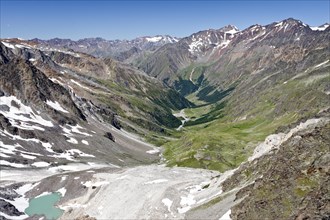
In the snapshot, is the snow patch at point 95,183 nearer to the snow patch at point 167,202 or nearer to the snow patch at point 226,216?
the snow patch at point 167,202

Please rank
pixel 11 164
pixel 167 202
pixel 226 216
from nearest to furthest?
pixel 226 216 < pixel 167 202 < pixel 11 164

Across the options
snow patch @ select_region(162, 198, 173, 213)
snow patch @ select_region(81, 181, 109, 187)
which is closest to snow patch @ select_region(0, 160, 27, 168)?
snow patch @ select_region(81, 181, 109, 187)

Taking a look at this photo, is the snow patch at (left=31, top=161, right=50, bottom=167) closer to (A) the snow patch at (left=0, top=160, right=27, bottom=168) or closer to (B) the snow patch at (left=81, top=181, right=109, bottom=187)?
(A) the snow patch at (left=0, top=160, right=27, bottom=168)

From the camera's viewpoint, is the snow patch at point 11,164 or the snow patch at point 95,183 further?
the snow patch at point 11,164

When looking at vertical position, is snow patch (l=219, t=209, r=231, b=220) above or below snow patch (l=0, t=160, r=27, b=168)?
above

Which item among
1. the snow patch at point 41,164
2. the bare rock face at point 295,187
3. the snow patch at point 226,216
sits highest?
the bare rock face at point 295,187

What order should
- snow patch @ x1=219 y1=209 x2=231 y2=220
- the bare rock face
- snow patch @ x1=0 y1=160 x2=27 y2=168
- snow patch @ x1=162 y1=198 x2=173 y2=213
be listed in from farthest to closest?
1. snow patch @ x1=0 y1=160 x2=27 y2=168
2. snow patch @ x1=162 y1=198 x2=173 y2=213
3. snow patch @ x1=219 y1=209 x2=231 y2=220
4. the bare rock face

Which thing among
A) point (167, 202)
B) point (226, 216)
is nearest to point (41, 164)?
point (167, 202)

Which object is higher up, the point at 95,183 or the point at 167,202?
the point at 167,202

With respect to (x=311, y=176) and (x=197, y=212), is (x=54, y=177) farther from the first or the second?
(x=311, y=176)

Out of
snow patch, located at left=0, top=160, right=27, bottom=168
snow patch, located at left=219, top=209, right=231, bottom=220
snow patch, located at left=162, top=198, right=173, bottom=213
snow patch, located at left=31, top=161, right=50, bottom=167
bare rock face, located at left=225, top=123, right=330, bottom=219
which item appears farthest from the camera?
snow patch, located at left=31, top=161, right=50, bottom=167

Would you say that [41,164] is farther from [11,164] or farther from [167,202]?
[167,202]

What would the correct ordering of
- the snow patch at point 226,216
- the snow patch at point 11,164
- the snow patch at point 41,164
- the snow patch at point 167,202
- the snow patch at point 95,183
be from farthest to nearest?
the snow patch at point 41,164
the snow patch at point 11,164
the snow patch at point 95,183
the snow patch at point 167,202
the snow patch at point 226,216

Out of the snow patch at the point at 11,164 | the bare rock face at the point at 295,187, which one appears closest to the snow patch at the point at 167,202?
the bare rock face at the point at 295,187
